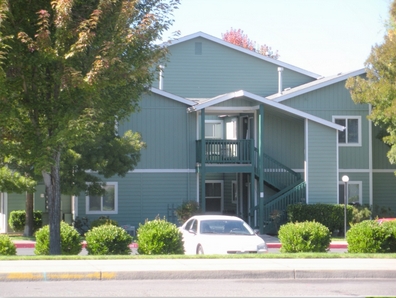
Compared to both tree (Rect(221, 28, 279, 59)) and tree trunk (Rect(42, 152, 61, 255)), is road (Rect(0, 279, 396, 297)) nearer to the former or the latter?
tree trunk (Rect(42, 152, 61, 255))

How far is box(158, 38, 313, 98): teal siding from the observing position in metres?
38.0

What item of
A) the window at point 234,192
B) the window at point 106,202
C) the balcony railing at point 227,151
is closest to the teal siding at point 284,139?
the balcony railing at point 227,151

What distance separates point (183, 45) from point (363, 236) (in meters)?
22.2

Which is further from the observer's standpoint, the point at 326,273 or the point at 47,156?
the point at 47,156

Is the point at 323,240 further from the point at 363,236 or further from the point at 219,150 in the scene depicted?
the point at 219,150

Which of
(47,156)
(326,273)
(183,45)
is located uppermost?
(183,45)

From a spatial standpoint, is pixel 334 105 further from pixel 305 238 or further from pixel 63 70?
pixel 63 70

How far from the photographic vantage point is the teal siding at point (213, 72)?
3797 centimetres

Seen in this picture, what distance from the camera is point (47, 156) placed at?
16000 millimetres

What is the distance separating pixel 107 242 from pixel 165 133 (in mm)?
15773

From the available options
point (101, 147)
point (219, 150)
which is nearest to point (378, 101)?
point (219, 150)

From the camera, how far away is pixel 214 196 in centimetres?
3675

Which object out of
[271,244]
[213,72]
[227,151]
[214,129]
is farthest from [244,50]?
[271,244]

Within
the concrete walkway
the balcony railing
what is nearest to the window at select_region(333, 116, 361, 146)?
the balcony railing
